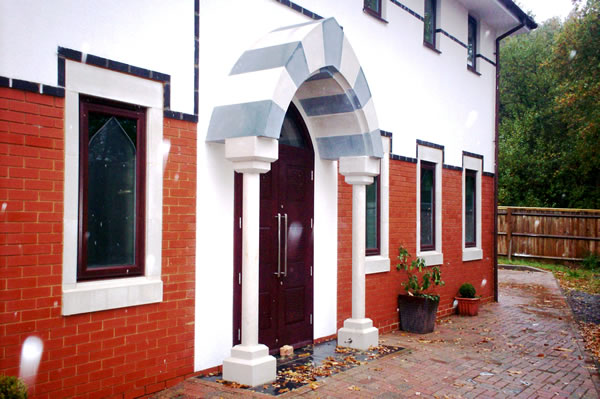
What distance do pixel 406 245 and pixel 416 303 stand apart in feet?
3.51

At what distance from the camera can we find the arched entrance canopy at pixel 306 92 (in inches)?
225

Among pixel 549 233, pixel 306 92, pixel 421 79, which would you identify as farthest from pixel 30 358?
pixel 549 233

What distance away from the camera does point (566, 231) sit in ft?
63.8

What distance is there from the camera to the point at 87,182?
15.8ft

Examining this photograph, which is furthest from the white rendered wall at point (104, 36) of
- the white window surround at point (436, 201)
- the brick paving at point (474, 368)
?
the white window surround at point (436, 201)

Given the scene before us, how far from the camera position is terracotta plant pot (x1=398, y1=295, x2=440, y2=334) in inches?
344

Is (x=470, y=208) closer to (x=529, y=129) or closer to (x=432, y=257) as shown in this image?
(x=432, y=257)

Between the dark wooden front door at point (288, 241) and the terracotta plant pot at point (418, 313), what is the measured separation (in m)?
2.04

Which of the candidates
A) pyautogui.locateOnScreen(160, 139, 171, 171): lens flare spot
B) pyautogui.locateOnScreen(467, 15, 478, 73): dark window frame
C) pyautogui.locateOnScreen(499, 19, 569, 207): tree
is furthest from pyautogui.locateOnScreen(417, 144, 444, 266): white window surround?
pyautogui.locateOnScreen(499, 19, 569, 207): tree

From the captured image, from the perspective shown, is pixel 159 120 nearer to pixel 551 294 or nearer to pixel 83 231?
pixel 83 231

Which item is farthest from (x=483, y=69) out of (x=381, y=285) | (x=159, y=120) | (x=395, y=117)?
(x=159, y=120)

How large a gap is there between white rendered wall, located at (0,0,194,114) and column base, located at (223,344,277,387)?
2461 millimetres

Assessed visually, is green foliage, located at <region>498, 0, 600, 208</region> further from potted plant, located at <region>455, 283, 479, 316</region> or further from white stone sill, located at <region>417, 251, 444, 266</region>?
white stone sill, located at <region>417, 251, 444, 266</region>

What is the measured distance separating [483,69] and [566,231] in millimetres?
9514
